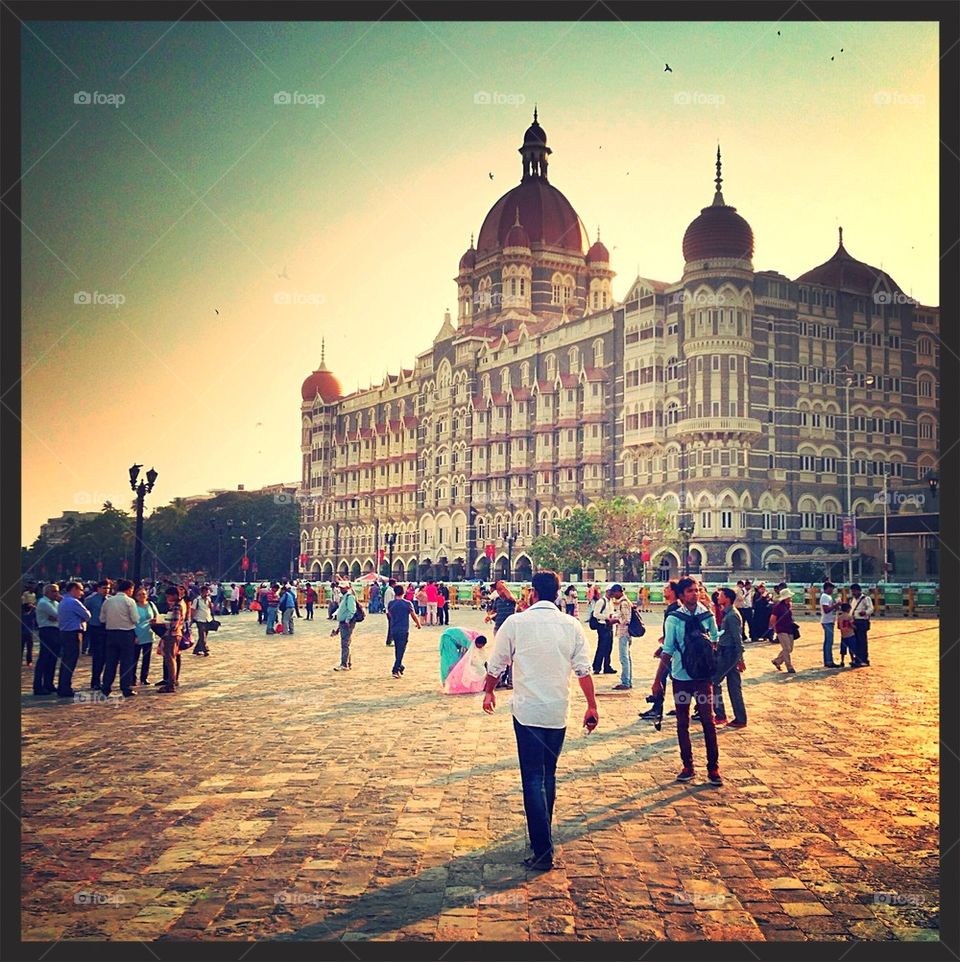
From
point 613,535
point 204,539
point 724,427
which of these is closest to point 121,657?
point 613,535

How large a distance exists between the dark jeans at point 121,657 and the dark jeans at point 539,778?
27.8ft

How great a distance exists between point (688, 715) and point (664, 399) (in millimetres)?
47068

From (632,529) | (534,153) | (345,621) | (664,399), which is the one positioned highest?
(534,153)

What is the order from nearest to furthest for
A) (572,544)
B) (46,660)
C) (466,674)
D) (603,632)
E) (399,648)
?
1. (466,674)
2. (46,660)
3. (399,648)
4. (603,632)
5. (572,544)

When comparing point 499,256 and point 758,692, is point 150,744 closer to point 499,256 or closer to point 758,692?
point 758,692

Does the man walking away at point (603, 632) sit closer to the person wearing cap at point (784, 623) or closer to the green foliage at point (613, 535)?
the person wearing cap at point (784, 623)

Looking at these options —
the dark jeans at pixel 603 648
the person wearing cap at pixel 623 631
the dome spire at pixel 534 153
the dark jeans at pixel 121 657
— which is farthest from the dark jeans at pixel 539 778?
the dome spire at pixel 534 153

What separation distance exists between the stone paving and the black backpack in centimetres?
85

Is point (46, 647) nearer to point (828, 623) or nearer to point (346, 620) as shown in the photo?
point (346, 620)

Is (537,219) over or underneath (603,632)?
over

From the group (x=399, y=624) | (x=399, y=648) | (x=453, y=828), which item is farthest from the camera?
(x=399, y=624)

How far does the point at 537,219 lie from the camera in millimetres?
77625

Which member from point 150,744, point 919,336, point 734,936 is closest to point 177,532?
point 919,336

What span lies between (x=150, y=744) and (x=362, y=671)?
7133 millimetres
